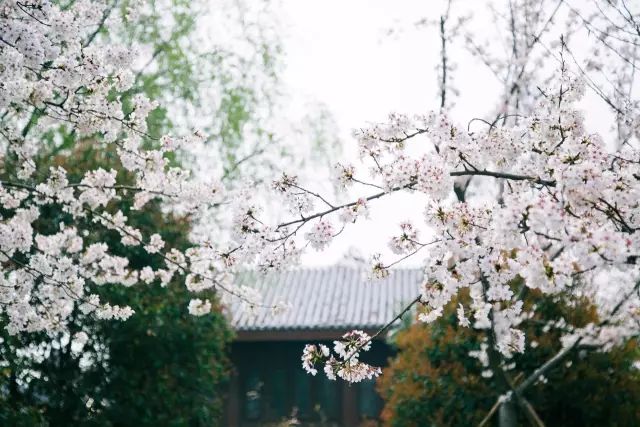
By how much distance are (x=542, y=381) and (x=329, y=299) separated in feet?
30.8

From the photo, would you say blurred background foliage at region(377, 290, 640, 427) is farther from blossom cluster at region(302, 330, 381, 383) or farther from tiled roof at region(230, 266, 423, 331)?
tiled roof at region(230, 266, 423, 331)

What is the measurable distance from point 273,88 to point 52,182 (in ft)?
28.8

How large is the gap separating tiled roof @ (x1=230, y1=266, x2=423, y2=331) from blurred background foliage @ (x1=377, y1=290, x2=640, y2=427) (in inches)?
225

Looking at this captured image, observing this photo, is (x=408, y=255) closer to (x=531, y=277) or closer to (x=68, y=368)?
(x=531, y=277)

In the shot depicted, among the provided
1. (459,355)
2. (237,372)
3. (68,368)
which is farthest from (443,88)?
(237,372)

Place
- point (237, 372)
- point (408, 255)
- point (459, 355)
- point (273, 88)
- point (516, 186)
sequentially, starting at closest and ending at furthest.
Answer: point (408, 255) < point (516, 186) < point (459, 355) < point (273, 88) < point (237, 372)

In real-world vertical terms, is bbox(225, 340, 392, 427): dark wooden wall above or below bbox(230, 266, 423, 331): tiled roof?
below

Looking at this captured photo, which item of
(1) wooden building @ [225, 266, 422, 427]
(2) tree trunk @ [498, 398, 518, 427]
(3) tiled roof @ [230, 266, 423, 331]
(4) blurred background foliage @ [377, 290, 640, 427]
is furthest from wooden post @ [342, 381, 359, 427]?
(2) tree trunk @ [498, 398, 518, 427]

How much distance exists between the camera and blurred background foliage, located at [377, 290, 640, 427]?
23.6 feet

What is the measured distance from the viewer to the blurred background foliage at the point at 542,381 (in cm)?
718

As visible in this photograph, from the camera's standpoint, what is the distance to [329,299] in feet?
53.5

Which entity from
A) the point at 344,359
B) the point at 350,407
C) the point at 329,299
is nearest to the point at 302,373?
the point at 350,407

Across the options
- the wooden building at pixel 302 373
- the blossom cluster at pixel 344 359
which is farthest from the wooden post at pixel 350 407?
the blossom cluster at pixel 344 359

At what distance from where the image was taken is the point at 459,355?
7406mm
